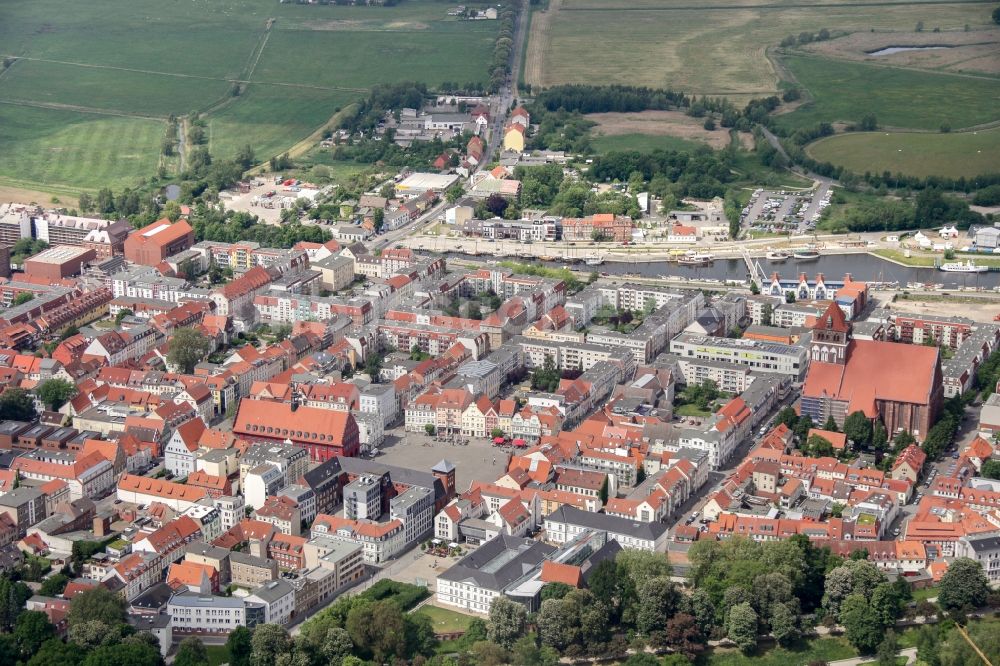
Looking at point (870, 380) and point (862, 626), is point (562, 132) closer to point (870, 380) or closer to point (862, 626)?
point (870, 380)

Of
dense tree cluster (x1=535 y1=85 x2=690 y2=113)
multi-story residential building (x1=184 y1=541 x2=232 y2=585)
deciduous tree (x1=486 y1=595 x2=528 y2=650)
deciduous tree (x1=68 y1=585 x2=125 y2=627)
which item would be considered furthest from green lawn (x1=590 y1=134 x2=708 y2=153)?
deciduous tree (x1=68 y1=585 x2=125 y2=627)

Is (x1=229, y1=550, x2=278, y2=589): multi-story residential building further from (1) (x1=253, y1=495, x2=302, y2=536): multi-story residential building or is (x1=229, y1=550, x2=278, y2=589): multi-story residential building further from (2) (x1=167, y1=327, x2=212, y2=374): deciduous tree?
(2) (x1=167, y1=327, x2=212, y2=374): deciduous tree

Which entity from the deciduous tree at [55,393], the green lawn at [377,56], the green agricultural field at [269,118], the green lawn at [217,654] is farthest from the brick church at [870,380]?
the green lawn at [377,56]

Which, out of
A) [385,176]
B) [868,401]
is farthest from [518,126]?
[868,401]

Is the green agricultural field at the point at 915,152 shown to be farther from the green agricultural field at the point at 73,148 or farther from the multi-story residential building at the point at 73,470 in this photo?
the multi-story residential building at the point at 73,470

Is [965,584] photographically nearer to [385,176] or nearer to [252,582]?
[252,582]
